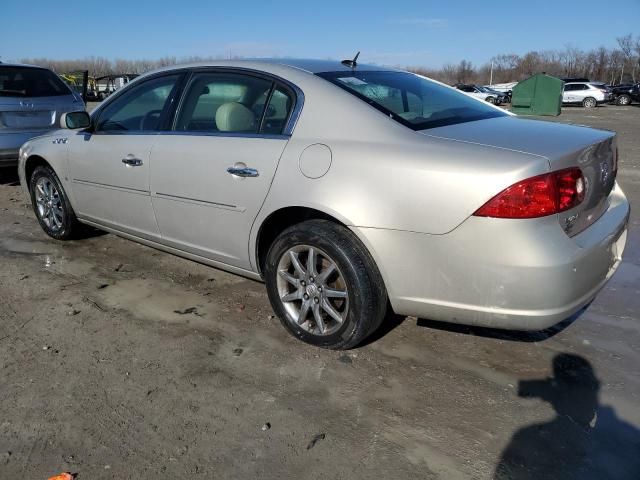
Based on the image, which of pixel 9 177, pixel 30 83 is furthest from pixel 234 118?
pixel 9 177

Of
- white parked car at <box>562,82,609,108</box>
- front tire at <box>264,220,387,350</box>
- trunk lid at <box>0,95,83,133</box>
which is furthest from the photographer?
white parked car at <box>562,82,609,108</box>

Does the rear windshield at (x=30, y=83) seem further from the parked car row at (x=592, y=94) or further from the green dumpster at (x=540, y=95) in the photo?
the parked car row at (x=592, y=94)

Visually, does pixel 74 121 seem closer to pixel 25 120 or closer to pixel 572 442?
pixel 25 120

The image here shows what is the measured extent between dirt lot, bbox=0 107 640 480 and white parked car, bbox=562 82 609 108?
35674mm

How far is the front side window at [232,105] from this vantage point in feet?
10.3

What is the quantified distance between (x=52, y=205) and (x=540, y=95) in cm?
2226

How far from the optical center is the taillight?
2301mm

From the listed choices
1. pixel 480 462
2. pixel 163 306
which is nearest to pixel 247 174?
pixel 163 306

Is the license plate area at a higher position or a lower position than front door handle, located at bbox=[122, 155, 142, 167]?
higher

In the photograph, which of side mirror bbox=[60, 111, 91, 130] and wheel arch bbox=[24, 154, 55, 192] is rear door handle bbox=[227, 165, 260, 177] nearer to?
side mirror bbox=[60, 111, 91, 130]

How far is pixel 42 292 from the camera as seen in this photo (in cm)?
391

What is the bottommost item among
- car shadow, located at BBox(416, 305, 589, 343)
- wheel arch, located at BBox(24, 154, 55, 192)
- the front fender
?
car shadow, located at BBox(416, 305, 589, 343)

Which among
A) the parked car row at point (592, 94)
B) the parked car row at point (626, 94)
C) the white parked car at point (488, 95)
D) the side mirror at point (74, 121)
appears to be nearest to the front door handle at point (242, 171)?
the side mirror at point (74, 121)

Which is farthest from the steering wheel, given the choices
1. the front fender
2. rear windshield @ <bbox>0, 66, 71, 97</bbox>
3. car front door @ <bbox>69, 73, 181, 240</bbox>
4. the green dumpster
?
the green dumpster
